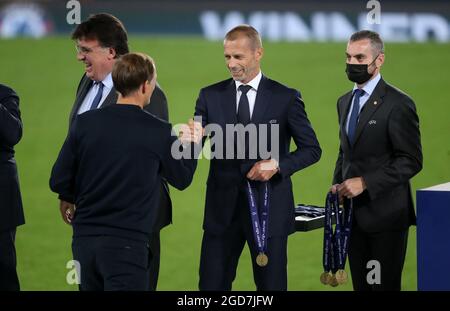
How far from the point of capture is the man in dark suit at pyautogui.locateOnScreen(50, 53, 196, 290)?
437 cm

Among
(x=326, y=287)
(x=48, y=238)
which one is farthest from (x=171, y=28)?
(x=326, y=287)

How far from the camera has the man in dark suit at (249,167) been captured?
16.4 ft

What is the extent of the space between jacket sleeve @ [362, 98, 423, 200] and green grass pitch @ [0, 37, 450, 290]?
219 centimetres

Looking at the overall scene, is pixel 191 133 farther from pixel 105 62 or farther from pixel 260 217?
pixel 105 62

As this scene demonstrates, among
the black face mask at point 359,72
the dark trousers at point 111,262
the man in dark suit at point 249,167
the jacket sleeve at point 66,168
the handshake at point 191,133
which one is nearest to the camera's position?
the dark trousers at point 111,262

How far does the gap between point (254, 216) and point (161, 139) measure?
78 centimetres

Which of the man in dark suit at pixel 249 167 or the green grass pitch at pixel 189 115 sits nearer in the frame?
the man in dark suit at pixel 249 167

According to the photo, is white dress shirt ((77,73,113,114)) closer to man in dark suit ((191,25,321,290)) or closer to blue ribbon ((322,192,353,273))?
man in dark suit ((191,25,321,290))

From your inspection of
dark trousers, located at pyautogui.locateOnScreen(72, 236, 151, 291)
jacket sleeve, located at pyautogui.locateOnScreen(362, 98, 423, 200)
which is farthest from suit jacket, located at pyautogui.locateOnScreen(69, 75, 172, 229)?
jacket sleeve, located at pyautogui.locateOnScreen(362, 98, 423, 200)

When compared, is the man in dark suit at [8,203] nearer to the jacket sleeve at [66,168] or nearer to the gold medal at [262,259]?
the jacket sleeve at [66,168]

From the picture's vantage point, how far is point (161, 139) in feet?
14.5

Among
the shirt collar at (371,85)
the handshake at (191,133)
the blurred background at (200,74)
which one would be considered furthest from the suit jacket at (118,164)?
the blurred background at (200,74)

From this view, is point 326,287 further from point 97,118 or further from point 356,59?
point 97,118

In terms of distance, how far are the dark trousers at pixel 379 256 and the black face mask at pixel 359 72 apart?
0.81 meters
